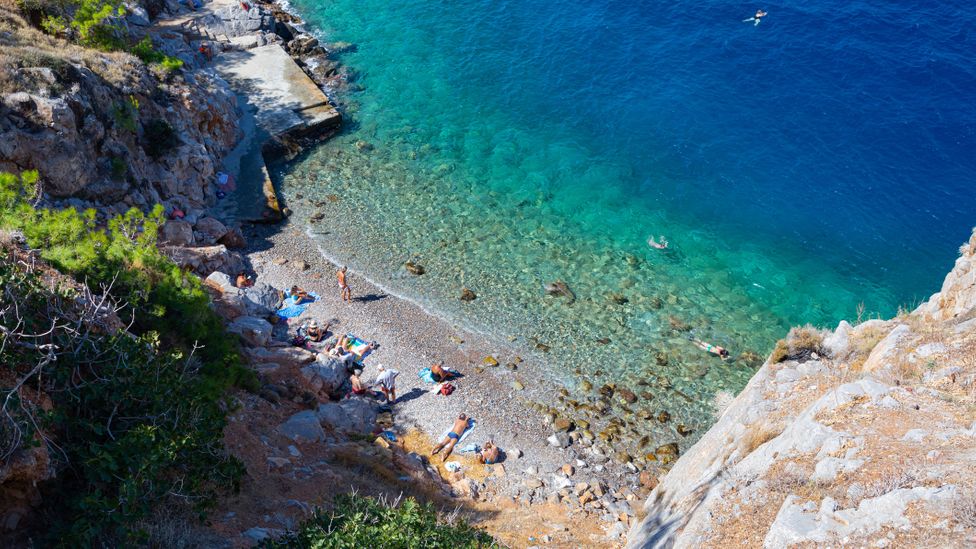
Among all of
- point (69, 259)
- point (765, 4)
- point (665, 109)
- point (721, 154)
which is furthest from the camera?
point (765, 4)

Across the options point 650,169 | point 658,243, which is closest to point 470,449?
point 658,243

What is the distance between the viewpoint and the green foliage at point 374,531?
392 inches

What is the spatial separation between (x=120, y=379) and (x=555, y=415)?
1325 cm

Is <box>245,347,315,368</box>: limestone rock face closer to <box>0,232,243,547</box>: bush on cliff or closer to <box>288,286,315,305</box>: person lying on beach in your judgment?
<box>288,286,315,305</box>: person lying on beach

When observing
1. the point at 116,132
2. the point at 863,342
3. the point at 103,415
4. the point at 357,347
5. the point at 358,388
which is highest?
the point at 116,132

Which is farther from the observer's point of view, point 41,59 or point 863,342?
point 41,59

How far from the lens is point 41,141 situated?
20.9 m

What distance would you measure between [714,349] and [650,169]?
1198 centimetres

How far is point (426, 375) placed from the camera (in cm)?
2166

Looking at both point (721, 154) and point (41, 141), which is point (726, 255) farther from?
point (41, 141)

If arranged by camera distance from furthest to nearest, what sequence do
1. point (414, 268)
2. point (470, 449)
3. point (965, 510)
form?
point (414, 268)
point (470, 449)
point (965, 510)

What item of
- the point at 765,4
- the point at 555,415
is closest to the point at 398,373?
the point at 555,415

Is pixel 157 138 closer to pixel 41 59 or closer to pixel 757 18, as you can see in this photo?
pixel 41 59

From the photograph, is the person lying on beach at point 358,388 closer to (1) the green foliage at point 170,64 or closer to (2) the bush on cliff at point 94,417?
(2) the bush on cliff at point 94,417
